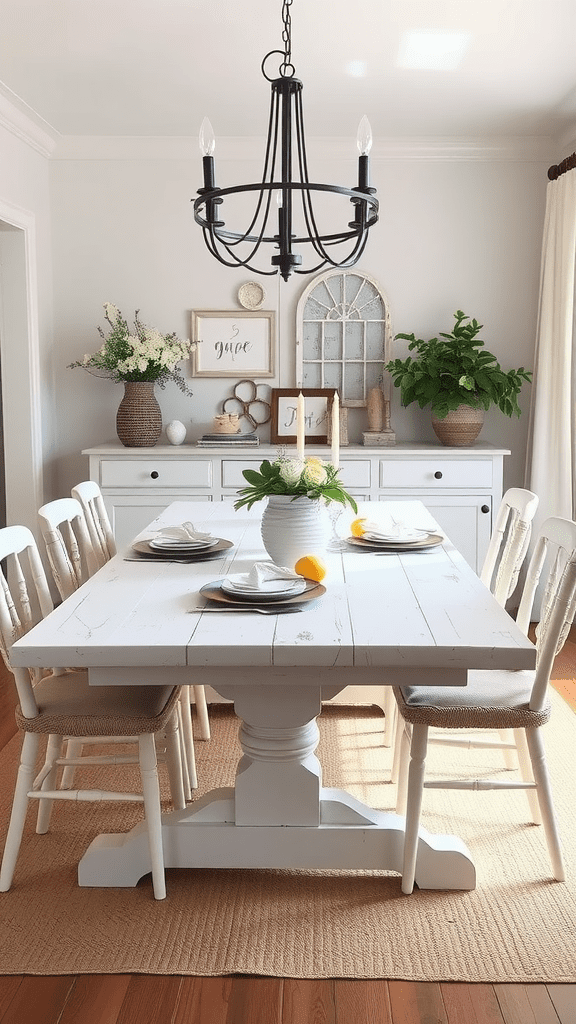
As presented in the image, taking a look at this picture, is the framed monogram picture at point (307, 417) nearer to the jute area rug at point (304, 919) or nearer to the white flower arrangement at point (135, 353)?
the white flower arrangement at point (135, 353)

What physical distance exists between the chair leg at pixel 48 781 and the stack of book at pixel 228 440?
243 centimetres

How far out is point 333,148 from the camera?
193 inches

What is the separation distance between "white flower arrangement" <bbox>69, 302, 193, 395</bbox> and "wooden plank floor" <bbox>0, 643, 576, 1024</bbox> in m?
A: 3.24

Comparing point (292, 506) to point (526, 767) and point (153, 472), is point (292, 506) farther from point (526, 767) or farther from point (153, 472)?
point (153, 472)

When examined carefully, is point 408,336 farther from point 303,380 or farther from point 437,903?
point 437,903

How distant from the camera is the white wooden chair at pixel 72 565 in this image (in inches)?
107

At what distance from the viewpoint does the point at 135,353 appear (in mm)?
4691

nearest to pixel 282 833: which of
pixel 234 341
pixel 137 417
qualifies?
pixel 137 417

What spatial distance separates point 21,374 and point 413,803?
3.34 meters

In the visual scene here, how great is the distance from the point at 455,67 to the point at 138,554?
247 cm

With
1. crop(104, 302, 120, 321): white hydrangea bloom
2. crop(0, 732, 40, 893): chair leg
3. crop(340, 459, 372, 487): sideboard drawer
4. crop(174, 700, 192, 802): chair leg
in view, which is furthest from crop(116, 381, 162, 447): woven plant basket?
crop(0, 732, 40, 893): chair leg

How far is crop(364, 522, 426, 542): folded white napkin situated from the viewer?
289 cm

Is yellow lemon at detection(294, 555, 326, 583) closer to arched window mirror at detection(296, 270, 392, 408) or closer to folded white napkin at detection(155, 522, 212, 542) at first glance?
folded white napkin at detection(155, 522, 212, 542)

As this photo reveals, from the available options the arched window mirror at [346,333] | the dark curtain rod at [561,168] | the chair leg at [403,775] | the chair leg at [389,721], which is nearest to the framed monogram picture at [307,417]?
the arched window mirror at [346,333]
